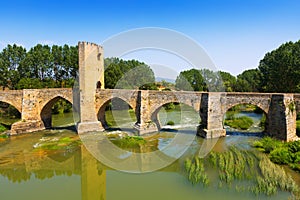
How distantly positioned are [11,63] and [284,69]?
114 feet

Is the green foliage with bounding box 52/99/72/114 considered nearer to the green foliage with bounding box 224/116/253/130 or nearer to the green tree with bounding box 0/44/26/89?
the green tree with bounding box 0/44/26/89

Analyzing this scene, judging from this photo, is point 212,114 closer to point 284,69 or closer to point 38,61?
point 284,69

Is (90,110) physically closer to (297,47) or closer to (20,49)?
(20,49)

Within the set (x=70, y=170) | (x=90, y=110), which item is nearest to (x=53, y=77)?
(x=90, y=110)

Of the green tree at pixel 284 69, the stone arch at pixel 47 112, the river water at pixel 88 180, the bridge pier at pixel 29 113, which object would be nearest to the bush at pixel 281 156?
the river water at pixel 88 180

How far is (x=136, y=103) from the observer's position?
59.0 ft

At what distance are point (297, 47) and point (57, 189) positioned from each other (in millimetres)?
28001

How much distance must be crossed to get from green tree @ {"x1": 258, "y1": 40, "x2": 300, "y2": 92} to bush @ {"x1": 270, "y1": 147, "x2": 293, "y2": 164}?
1633 centimetres

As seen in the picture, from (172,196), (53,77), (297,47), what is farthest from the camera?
(53,77)

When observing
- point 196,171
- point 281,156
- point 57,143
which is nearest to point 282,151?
point 281,156

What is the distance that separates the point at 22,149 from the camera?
14531 millimetres

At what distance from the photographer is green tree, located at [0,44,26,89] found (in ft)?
100

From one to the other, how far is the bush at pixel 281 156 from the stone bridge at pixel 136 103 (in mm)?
2803

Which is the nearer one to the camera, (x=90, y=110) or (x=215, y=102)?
(x=215, y=102)
